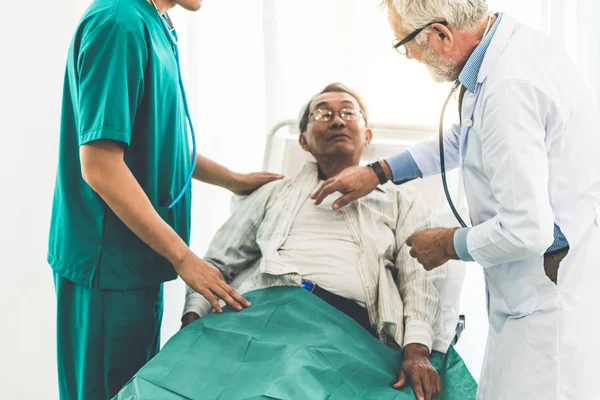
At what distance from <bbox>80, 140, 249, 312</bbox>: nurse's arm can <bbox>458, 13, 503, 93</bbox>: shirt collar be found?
2.56 feet

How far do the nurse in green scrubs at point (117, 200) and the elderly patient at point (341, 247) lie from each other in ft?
0.88

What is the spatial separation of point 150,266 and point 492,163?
0.90 metres

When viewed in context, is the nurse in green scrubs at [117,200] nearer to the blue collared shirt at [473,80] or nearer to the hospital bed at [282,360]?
the hospital bed at [282,360]

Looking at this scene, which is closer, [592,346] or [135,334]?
[592,346]

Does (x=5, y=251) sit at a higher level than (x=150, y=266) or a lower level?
lower

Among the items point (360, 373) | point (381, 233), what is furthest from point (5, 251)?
point (360, 373)

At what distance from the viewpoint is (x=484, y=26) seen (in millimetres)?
1438

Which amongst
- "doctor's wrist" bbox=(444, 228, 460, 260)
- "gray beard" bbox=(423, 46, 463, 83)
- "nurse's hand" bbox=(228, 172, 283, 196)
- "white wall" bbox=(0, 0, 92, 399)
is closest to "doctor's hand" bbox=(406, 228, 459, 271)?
"doctor's wrist" bbox=(444, 228, 460, 260)

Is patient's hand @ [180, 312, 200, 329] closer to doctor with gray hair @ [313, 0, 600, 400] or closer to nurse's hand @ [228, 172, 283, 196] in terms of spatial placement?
nurse's hand @ [228, 172, 283, 196]

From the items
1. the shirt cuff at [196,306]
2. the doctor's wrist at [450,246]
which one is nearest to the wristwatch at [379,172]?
the doctor's wrist at [450,246]

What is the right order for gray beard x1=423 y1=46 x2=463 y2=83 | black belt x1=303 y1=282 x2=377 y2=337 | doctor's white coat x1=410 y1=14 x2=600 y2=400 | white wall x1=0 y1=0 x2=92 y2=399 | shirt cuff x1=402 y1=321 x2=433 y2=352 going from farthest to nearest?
white wall x1=0 y1=0 x2=92 y2=399, black belt x1=303 y1=282 x2=377 y2=337, shirt cuff x1=402 y1=321 x2=433 y2=352, gray beard x1=423 y1=46 x2=463 y2=83, doctor's white coat x1=410 y1=14 x2=600 y2=400

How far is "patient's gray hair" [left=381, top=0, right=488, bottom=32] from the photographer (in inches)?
54.6

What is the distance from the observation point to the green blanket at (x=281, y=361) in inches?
54.3

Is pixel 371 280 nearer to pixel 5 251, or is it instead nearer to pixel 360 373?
pixel 360 373
